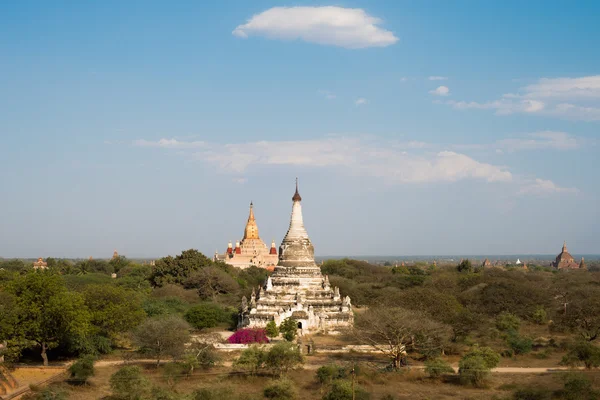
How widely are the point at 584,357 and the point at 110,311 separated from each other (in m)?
26.4

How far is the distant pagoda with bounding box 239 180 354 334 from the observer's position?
4766 cm

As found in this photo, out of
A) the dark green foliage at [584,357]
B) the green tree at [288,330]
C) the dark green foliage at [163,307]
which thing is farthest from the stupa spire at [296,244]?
the dark green foliage at [584,357]

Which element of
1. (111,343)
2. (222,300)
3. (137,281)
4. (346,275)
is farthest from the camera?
(346,275)

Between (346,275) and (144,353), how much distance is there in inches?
2316

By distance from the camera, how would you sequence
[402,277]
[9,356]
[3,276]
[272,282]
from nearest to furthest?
1. [9,356]
2. [272,282]
3. [3,276]
4. [402,277]

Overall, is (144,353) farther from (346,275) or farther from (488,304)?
(346,275)

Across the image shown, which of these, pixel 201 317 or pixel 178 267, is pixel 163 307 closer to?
pixel 201 317

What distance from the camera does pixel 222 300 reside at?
6900 centimetres

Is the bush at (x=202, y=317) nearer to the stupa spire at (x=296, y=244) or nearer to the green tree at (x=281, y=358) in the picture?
the stupa spire at (x=296, y=244)

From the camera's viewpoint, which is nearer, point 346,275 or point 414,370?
point 414,370

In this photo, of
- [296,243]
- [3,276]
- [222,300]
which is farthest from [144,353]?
[222,300]

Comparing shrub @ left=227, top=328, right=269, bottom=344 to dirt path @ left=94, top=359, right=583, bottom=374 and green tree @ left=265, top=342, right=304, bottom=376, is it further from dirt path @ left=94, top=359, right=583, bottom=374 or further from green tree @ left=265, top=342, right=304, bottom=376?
green tree @ left=265, top=342, right=304, bottom=376

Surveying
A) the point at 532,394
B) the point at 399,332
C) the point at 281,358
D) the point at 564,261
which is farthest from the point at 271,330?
the point at 564,261

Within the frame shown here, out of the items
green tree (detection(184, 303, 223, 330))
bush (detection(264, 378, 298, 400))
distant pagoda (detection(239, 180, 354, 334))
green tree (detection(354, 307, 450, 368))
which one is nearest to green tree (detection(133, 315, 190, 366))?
bush (detection(264, 378, 298, 400))
